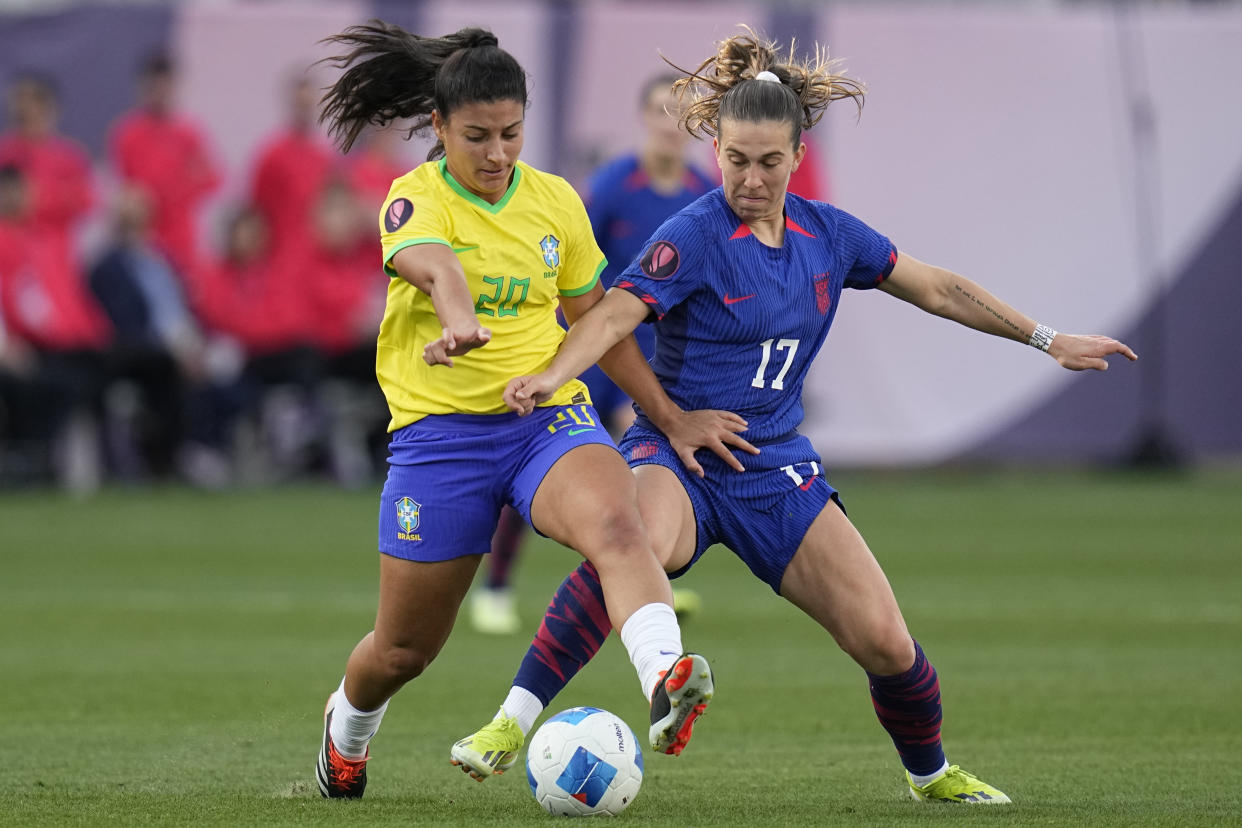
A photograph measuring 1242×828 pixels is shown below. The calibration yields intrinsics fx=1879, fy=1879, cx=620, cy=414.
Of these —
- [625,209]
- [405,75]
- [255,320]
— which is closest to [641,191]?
[625,209]

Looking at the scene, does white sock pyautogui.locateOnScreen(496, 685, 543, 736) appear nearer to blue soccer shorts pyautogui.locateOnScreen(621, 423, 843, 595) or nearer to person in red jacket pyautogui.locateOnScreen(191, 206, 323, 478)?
blue soccer shorts pyautogui.locateOnScreen(621, 423, 843, 595)

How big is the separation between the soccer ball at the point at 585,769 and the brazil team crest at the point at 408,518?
2.16 feet

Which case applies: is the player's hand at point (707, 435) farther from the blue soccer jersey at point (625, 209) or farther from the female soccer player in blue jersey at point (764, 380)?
the blue soccer jersey at point (625, 209)

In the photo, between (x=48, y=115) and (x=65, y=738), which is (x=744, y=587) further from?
(x=48, y=115)

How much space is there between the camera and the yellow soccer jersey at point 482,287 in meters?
5.11

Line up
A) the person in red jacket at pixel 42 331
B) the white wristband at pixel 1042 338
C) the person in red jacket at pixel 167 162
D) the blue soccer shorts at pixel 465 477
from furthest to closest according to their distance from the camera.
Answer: the person in red jacket at pixel 167 162 → the person in red jacket at pixel 42 331 → the white wristband at pixel 1042 338 → the blue soccer shorts at pixel 465 477

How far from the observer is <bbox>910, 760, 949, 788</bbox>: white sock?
5352mm

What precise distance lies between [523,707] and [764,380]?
1156 mm

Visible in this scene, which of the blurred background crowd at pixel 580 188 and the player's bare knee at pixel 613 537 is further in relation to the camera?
the blurred background crowd at pixel 580 188

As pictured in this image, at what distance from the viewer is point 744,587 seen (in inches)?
459

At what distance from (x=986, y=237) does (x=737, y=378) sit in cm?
1338

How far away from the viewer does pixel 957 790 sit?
17.4 ft

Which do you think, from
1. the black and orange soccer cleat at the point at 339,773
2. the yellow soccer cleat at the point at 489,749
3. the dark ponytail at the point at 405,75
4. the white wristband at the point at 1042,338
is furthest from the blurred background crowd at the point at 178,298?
the white wristband at the point at 1042,338

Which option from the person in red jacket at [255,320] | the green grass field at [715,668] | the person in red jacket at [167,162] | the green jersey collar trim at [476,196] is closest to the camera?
the green jersey collar trim at [476,196]
